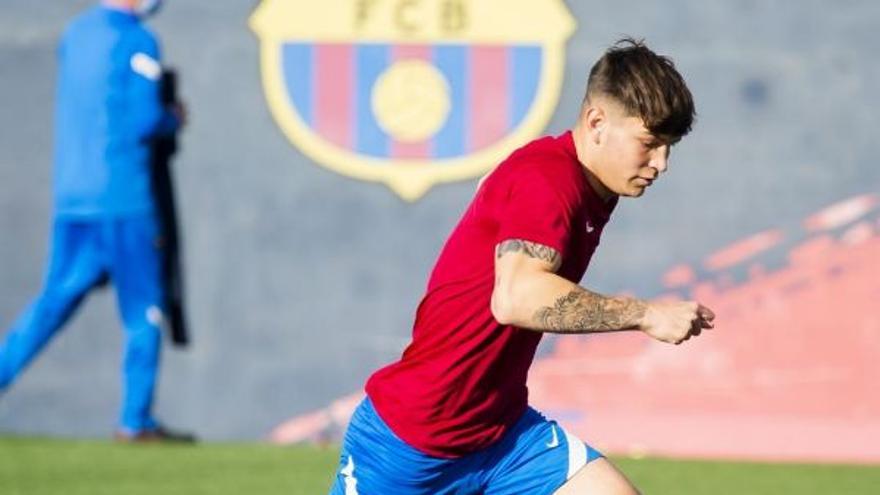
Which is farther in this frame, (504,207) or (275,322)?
(275,322)

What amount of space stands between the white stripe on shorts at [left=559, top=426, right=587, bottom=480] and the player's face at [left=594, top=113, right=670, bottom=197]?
79 cm

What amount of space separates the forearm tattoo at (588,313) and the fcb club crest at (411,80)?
630 cm

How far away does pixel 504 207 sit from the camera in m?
4.72

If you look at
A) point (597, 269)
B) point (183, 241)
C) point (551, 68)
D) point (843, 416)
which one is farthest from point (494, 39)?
point (843, 416)

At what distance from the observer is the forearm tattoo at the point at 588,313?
459cm

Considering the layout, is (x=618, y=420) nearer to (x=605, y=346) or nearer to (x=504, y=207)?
(x=605, y=346)

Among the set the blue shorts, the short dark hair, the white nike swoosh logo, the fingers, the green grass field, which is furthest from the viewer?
the green grass field

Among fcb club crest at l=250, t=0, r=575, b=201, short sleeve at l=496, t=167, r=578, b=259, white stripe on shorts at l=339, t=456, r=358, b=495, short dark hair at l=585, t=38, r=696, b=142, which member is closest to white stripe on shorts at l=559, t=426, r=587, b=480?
white stripe on shorts at l=339, t=456, r=358, b=495

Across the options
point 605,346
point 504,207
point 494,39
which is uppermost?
point 504,207

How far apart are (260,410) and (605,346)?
1989mm

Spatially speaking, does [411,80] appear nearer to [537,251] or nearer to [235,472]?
[235,472]

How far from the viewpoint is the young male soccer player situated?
4.60 metres

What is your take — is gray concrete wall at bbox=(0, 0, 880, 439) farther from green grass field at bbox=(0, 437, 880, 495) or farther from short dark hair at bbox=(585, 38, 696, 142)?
short dark hair at bbox=(585, 38, 696, 142)

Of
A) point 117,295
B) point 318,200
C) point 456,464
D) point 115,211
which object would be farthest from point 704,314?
point 318,200
